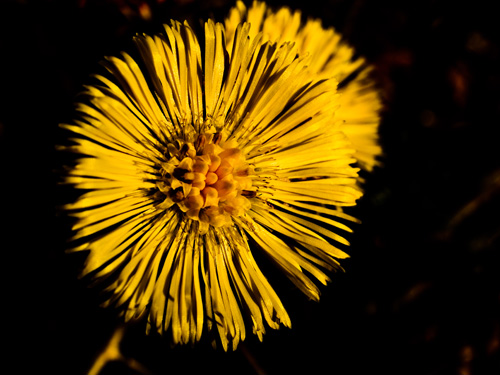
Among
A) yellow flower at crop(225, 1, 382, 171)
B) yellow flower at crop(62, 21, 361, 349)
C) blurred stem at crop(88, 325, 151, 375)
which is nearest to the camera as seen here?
yellow flower at crop(62, 21, 361, 349)

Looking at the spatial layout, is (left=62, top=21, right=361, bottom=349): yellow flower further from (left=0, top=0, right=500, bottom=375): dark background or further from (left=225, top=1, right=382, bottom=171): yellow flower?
(left=0, top=0, right=500, bottom=375): dark background

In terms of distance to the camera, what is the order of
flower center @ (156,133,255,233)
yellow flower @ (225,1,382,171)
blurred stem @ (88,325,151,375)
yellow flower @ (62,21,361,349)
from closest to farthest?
yellow flower @ (62,21,361,349)
flower center @ (156,133,255,233)
yellow flower @ (225,1,382,171)
blurred stem @ (88,325,151,375)

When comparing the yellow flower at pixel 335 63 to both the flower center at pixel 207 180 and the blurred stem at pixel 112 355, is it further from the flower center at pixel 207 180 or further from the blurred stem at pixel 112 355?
the blurred stem at pixel 112 355

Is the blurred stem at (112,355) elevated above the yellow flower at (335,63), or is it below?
below

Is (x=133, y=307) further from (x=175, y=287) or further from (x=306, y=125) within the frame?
(x=306, y=125)

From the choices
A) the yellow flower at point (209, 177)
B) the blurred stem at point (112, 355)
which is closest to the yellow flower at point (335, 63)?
the yellow flower at point (209, 177)

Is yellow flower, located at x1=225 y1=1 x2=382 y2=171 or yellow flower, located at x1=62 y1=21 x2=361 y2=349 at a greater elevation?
yellow flower, located at x1=225 y1=1 x2=382 y2=171

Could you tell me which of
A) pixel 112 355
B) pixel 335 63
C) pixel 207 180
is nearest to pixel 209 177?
pixel 207 180

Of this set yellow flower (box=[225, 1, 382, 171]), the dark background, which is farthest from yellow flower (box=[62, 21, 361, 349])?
the dark background
